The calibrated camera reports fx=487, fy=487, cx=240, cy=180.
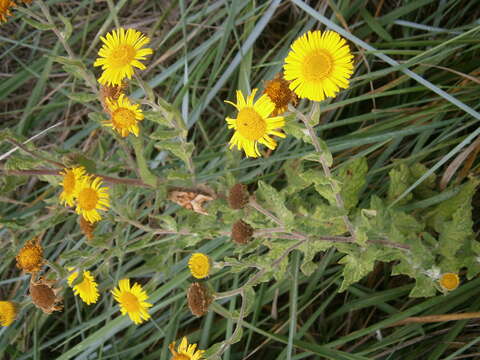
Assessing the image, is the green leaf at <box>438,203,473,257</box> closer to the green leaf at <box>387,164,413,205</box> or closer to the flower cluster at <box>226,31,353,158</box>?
the green leaf at <box>387,164,413,205</box>

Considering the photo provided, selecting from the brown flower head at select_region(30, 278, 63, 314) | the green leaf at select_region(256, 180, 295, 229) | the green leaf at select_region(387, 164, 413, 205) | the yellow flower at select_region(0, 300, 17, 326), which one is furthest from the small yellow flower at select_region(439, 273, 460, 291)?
the yellow flower at select_region(0, 300, 17, 326)

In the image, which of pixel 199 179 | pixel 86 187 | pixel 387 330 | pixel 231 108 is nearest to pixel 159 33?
pixel 231 108

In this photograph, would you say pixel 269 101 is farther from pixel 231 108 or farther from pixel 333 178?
pixel 231 108

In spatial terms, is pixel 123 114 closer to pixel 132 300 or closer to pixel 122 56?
pixel 122 56

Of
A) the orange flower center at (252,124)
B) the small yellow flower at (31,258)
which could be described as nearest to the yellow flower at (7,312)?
the small yellow flower at (31,258)

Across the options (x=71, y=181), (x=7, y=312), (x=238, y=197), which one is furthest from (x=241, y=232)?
(x=7, y=312)
